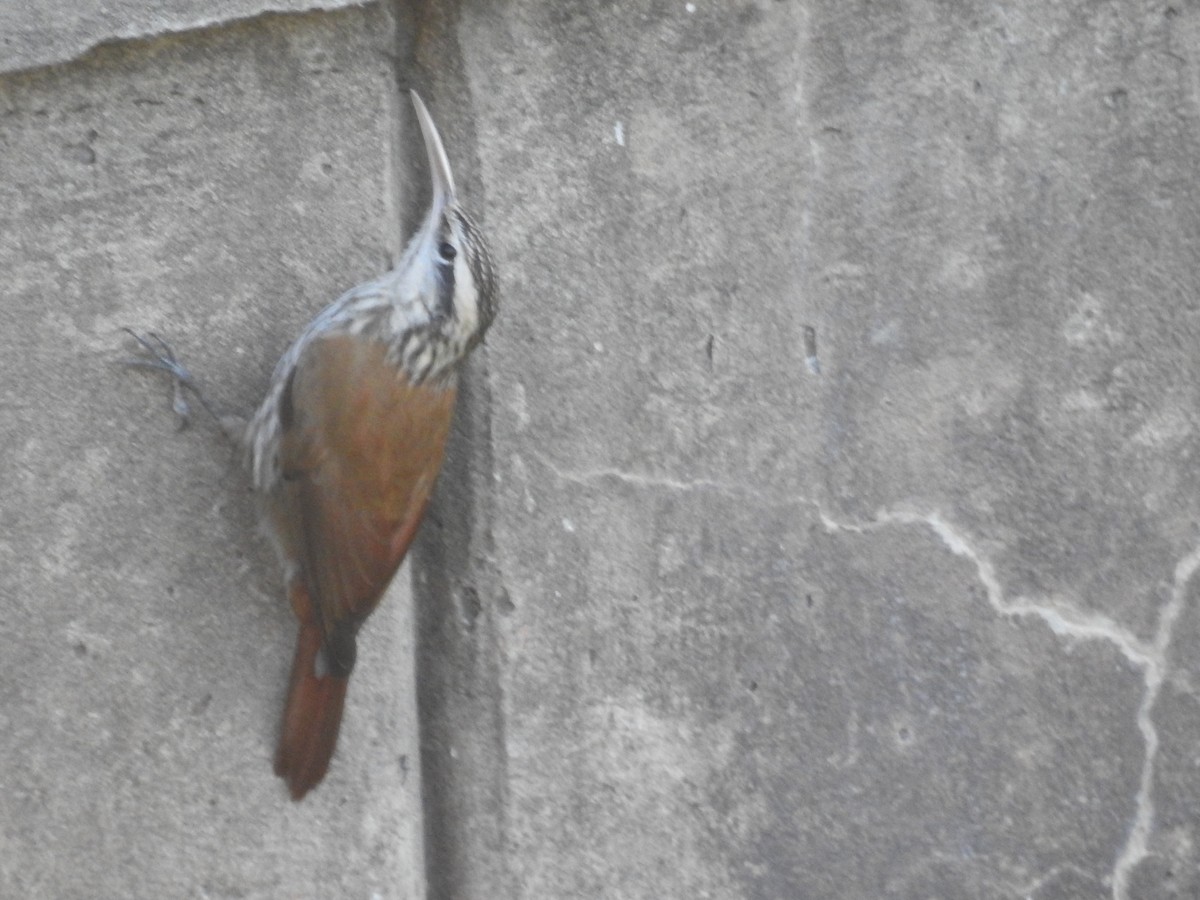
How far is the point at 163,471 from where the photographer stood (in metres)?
2.32

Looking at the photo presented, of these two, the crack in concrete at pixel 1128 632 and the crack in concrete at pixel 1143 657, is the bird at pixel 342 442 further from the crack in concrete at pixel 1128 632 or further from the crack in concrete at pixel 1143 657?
the crack in concrete at pixel 1143 657

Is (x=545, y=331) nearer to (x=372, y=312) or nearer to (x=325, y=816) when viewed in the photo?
(x=372, y=312)

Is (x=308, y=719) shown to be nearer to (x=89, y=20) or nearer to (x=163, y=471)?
(x=163, y=471)

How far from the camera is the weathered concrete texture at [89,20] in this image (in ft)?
7.38

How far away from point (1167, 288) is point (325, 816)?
1733 mm

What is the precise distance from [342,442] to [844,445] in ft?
2.91

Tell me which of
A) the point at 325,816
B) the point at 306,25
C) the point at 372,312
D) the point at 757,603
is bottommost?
the point at 325,816

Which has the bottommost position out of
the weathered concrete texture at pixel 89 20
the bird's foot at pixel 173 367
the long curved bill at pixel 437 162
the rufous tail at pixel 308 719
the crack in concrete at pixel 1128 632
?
Result: the rufous tail at pixel 308 719

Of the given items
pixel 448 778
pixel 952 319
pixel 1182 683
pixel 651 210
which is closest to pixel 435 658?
pixel 448 778

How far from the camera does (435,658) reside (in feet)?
7.93

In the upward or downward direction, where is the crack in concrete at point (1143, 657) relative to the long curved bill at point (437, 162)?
downward

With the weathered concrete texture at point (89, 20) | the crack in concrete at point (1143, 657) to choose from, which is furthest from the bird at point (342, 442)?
the crack in concrete at point (1143, 657)

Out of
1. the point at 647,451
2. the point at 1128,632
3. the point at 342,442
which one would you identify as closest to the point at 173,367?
the point at 342,442

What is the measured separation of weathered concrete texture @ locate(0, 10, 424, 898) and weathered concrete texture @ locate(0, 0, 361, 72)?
0.14 ft
